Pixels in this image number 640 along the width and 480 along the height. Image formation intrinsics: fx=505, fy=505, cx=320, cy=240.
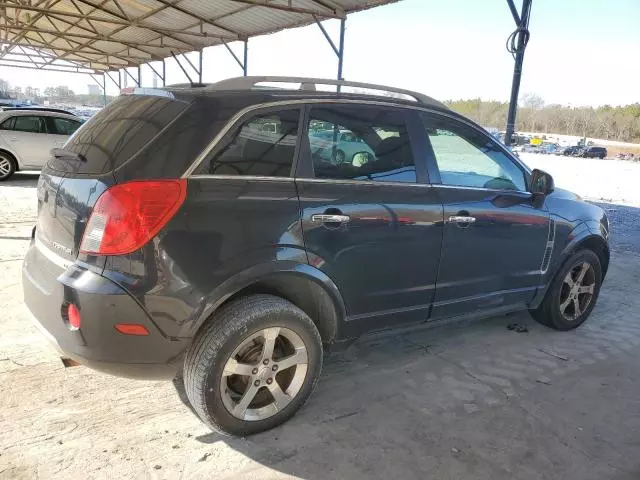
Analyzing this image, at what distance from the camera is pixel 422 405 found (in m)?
3.07

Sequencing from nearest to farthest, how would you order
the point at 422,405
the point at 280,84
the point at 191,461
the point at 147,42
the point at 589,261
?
the point at 191,461 → the point at 280,84 → the point at 422,405 → the point at 589,261 → the point at 147,42

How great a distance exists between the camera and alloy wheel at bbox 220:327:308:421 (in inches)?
101

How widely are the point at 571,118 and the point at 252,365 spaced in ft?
352

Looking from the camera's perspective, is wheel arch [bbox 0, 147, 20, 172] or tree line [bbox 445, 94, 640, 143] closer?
wheel arch [bbox 0, 147, 20, 172]

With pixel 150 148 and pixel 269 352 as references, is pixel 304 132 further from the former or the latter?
pixel 269 352

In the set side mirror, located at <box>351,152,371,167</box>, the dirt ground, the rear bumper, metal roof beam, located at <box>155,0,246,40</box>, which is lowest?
the dirt ground

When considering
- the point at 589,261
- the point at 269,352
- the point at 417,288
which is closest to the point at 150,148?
the point at 269,352

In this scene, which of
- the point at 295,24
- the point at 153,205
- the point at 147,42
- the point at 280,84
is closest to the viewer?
the point at 153,205

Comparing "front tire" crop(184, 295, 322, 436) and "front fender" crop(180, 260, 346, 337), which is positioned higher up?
"front fender" crop(180, 260, 346, 337)

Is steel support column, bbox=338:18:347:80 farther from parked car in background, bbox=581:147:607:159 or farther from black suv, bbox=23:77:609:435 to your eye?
parked car in background, bbox=581:147:607:159

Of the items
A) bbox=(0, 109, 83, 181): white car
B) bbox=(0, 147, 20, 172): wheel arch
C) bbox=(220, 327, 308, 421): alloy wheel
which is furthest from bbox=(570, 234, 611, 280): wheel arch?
bbox=(0, 147, 20, 172): wheel arch

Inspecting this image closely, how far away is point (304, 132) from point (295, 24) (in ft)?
40.2

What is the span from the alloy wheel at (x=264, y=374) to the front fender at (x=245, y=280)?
248mm

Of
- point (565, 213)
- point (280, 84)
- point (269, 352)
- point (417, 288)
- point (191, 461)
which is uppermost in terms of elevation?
point (280, 84)
